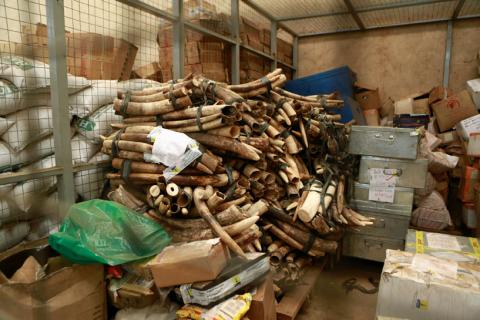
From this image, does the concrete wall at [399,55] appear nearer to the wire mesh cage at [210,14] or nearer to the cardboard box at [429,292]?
the wire mesh cage at [210,14]

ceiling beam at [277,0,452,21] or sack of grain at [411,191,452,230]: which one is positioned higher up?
ceiling beam at [277,0,452,21]

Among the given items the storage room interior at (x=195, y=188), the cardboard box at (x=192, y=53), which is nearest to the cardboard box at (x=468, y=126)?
the storage room interior at (x=195, y=188)

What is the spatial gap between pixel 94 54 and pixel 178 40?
0.67 metres

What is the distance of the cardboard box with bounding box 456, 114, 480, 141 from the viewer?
370cm

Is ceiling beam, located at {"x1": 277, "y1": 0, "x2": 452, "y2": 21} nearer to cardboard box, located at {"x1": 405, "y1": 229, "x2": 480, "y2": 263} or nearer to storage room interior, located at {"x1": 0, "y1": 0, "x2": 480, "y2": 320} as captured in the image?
storage room interior, located at {"x1": 0, "y1": 0, "x2": 480, "y2": 320}

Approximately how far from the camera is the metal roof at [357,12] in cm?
407

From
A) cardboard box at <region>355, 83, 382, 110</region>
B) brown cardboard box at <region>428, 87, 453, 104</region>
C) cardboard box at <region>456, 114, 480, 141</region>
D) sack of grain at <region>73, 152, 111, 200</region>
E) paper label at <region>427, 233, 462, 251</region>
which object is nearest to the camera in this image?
paper label at <region>427, 233, 462, 251</region>

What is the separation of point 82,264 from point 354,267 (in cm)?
253

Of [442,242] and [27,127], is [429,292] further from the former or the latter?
[27,127]

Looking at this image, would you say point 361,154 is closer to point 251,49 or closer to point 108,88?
point 251,49

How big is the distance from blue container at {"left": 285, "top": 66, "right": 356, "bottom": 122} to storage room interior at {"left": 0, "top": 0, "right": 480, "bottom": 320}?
870 millimetres

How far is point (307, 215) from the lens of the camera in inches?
84.0

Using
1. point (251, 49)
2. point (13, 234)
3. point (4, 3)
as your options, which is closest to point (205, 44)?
point (251, 49)

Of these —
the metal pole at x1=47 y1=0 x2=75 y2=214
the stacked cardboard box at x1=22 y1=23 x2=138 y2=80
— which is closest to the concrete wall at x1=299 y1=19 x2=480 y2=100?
the stacked cardboard box at x1=22 y1=23 x2=138 y2=80
